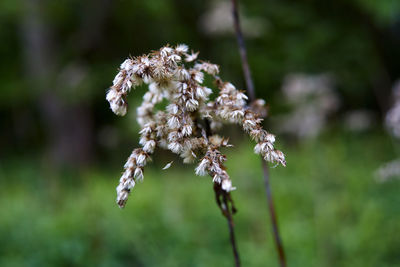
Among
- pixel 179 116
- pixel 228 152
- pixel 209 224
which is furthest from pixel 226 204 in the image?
pixel 228 152

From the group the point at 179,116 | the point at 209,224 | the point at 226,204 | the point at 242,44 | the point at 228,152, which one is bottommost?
the point at 226,204

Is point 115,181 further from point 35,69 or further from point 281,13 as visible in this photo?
point 281,13

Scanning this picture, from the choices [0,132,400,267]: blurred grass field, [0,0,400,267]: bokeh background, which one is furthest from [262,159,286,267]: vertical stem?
[0,132,400,267]: blurred grass field

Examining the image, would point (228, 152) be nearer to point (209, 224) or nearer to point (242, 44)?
point (209, 224)

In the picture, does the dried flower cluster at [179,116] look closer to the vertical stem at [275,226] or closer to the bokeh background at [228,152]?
the vertical stem at [275,226]

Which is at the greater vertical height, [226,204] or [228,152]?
[228,152]

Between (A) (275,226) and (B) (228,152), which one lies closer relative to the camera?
(A) (275,226)

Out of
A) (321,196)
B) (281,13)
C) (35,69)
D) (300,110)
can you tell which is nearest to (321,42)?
(281,13)

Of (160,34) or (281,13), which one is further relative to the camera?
(160,34)
